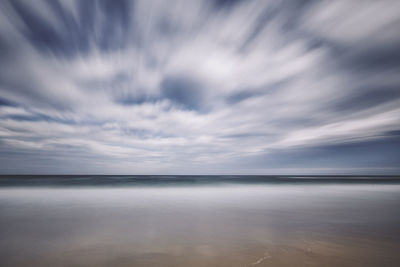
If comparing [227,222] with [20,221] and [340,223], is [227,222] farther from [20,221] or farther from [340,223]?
[20,221]

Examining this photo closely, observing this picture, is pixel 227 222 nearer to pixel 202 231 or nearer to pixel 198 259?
pixel 202 231

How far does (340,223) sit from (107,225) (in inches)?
392

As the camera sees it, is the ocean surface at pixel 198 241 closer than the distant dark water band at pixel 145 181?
Yes

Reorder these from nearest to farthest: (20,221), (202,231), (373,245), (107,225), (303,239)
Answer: (373,245) → (303,239) → (202,231) → (107,225) → (20,221)

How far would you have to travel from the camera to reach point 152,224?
7.57 m

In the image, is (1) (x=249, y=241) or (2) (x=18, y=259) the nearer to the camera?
(2) (x=18, y=259)

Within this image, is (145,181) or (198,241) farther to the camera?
(145,181)

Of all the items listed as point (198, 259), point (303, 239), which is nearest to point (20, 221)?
point (198, 259)

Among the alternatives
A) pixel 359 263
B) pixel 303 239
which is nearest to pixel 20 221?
pixel 303 239

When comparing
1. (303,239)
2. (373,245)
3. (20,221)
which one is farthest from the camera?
(20,221)

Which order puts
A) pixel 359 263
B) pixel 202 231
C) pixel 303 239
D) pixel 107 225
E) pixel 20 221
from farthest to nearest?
pixel 20 221
pixel 107 225
pixel 202 231
pixel 303 239
pixel 359 263

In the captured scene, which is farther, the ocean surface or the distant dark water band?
the distant dark water band

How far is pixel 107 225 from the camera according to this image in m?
7.41

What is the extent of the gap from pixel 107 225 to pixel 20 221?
13.8 feet
